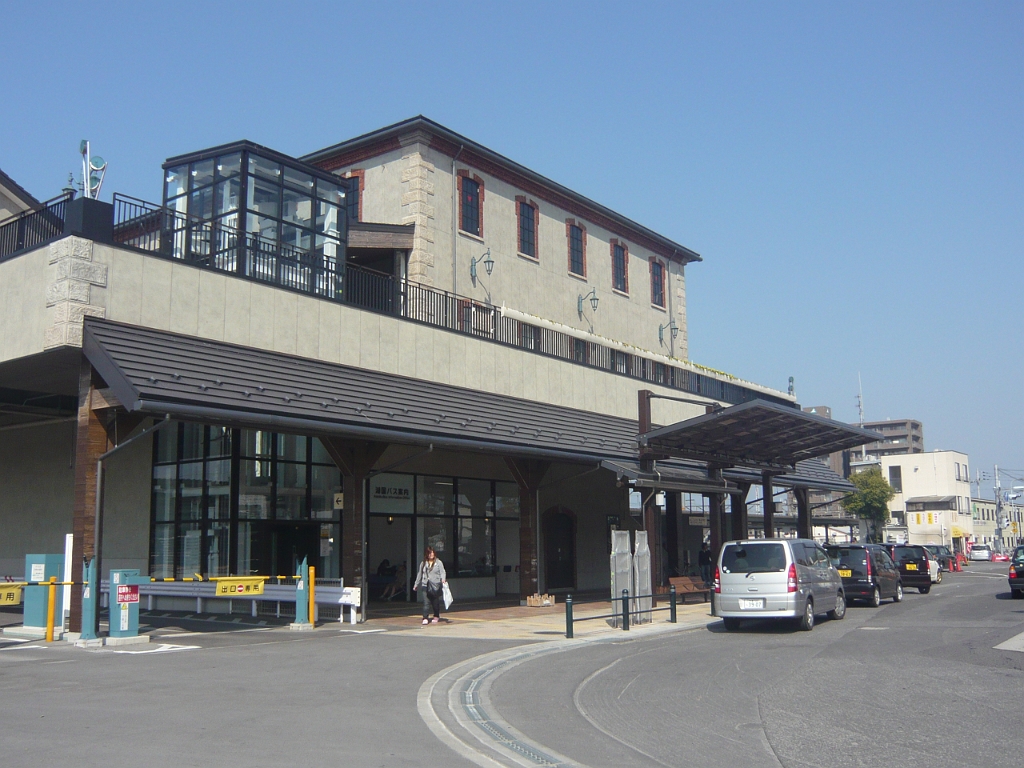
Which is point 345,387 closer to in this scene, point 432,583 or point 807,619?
point 432,583

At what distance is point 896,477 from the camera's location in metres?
122

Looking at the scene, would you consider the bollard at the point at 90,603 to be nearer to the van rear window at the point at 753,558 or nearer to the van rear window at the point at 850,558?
the van rear window at the point at 753,558

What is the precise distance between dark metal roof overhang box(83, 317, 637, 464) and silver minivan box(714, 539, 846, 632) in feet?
18.6

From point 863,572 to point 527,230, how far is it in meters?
16.0

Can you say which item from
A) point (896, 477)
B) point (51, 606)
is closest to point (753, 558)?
point (51, 606)

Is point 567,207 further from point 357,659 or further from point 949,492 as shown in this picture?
point 949,492

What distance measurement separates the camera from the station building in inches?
683

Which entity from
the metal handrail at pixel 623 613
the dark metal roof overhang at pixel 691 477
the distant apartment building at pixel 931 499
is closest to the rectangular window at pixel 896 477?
the distant apartment building at pixel 931 499

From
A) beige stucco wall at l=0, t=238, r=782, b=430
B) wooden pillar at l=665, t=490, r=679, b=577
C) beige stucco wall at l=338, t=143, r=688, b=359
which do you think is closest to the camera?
beige stucco wall at l=0, t=238, r=782, b=430

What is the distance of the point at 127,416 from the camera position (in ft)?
55.1

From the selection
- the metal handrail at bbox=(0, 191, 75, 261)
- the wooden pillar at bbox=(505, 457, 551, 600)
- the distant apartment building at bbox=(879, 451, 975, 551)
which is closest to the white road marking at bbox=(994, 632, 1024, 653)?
the wooden pillar at bbox=(505, 457, 551, 600)

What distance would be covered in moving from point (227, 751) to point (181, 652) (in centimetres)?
782

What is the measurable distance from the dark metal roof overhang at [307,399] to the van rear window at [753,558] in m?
5.50

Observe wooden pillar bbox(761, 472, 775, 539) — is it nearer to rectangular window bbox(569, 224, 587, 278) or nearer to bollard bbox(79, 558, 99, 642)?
rectangular window bbox(569, 224, 587, 278)
